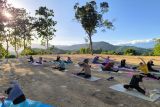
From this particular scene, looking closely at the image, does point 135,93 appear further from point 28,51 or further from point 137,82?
point 28,51

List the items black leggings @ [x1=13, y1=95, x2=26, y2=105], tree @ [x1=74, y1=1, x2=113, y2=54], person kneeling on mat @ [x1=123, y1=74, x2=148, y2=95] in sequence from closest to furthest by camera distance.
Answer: black leggings @ [x1=13, y1=95, x2=26, y2=105] < person kneeling on mat @ [x1=123, y1=74, x2=148, y2=95] < tree @ [x1=74, y1=1, x2=113, y2=54]

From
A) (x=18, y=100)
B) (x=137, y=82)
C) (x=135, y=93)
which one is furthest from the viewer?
(x=137, y=82)

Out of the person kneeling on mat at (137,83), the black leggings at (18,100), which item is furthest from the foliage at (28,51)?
the black leggings at (18,100)

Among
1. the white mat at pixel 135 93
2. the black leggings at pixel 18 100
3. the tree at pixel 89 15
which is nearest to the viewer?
the black leggings at pixel 18 100

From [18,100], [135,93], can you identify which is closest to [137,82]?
[135,93]

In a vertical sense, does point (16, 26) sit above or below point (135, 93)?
above

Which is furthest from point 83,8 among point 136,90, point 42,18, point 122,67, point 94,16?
point 136,90

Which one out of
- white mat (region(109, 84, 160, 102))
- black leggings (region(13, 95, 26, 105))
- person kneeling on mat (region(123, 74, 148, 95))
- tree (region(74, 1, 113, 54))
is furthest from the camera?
tree (region(74, 1, 113, 54))

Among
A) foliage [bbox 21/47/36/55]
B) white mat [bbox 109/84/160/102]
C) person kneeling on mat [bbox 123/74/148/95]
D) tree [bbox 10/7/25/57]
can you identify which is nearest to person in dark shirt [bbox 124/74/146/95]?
person kneeling on mat [bbox 123/74/148/95]

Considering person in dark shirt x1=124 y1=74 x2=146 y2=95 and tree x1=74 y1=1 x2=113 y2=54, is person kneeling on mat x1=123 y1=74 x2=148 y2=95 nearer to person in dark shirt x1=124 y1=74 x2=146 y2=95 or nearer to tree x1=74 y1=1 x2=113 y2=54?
person in dark shirt x1=124 y1=74 x2=146 y2=95

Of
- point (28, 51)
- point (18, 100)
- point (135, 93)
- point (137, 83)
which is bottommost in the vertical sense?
point (135, 93)

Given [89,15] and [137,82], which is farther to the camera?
[89,15]

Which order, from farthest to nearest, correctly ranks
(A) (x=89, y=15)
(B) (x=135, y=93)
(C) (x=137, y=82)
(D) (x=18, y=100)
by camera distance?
(A) (x=89, y=15)
(C) (x=137, y=82)
(B) (x=135, y=93)
(D) (x=18, y=100)

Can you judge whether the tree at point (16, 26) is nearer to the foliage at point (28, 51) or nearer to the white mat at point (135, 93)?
the foliage at point (28, 51)
